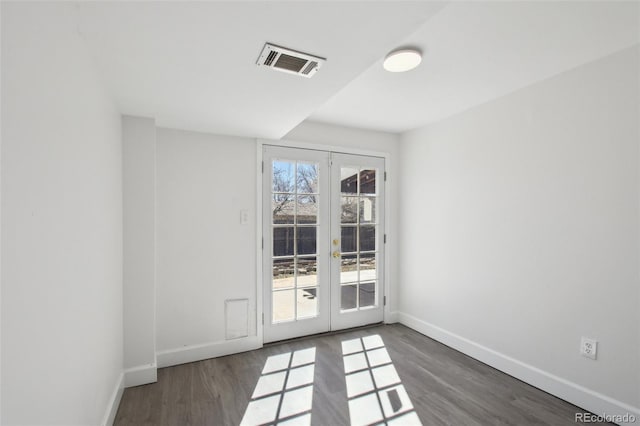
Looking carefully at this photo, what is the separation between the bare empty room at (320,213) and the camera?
3.71 feet

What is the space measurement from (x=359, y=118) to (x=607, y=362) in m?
2.78

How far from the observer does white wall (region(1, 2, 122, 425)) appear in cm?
79

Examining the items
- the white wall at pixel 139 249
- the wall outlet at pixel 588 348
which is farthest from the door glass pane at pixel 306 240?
the wall outlet at pixel 588 348

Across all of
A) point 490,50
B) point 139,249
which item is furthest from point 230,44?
point 139,249

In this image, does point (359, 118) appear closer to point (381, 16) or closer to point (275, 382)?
point (381, 16)

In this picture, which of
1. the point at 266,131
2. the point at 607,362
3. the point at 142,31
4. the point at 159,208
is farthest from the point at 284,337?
the point at 142,31

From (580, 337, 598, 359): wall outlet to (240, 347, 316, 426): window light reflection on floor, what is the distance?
1.96 meters

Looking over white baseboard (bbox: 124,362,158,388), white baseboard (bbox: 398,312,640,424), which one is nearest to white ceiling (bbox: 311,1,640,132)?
white baseboard (bbox: 398,312,640,424)

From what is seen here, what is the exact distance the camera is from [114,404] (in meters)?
2.02

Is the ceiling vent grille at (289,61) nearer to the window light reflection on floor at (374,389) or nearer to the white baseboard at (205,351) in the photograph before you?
the window light reflection on floor at (374,389)

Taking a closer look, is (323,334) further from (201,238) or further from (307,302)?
(201,238)

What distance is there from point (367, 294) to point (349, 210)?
42.0 inches

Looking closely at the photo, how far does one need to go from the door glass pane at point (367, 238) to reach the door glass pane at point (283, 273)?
3.05ft

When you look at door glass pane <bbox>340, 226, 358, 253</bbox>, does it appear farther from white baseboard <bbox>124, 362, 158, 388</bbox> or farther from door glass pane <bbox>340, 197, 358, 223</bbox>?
white baseboard <bbox>124, 362, 158, 388</bbox>
